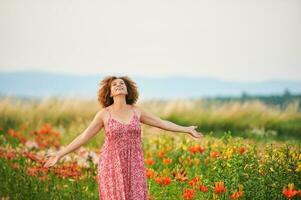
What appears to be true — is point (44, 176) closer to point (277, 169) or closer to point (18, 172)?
point (18, 172)

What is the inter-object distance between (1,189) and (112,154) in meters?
1.43

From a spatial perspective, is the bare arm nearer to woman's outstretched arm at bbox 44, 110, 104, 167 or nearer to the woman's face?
woman's outstretched arm at bbox 44, 110, 104, 167

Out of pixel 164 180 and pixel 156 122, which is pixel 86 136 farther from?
pixel 164 180

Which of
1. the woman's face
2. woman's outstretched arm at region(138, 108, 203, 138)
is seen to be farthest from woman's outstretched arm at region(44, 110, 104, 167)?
woman's outstretched arm at region(138, 108, 203, 138)

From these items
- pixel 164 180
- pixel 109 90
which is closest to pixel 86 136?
pixel 109 90

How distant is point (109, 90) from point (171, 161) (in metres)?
1.55

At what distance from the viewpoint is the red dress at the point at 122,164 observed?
414 cm

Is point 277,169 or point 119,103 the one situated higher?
point 119,103

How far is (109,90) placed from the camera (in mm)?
4340

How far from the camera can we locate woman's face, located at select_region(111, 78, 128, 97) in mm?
4191

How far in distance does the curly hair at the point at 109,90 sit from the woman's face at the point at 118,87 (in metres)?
0.07

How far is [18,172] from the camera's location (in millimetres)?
5316

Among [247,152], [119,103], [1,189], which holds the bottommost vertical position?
[1,189]

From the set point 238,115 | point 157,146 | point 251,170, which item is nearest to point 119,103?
point 251,170
